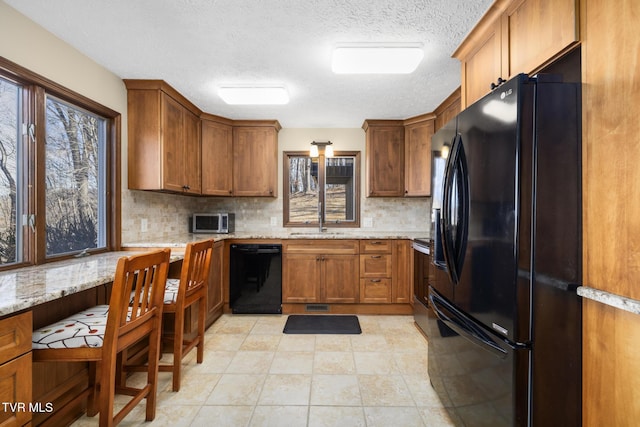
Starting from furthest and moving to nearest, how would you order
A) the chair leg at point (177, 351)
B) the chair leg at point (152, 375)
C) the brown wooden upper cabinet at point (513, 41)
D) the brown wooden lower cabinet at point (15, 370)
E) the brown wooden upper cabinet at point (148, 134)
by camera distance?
1. the brown wooden upper cabinet at point (148, 134)
2. the chair leg at point (177, 351)
3. the chair leg at point (152, 375)
4. the brown wooden upper cabinet at point (513, 41)
5. the brown wooden lower cabinet at point (15, 370)

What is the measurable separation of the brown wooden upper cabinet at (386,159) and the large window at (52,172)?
2.63m

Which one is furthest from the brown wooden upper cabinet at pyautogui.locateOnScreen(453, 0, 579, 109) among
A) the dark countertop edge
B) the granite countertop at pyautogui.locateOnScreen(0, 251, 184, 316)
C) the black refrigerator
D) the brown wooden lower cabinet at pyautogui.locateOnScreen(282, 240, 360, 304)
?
the granite countertop at pyautogui.locateOnScreen(0, 251, 184, 316)

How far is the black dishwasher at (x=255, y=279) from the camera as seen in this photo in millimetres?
3174

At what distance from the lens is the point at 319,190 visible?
385 cm

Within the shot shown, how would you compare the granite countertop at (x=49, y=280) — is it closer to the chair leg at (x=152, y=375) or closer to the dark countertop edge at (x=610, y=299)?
the chair leg at (x=152, y=375)

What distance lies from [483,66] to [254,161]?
2.57m

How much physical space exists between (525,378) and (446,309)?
50 centimetres

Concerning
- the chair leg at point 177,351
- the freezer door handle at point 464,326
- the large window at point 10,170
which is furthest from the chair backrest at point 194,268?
the freezer door handle at point 464,326

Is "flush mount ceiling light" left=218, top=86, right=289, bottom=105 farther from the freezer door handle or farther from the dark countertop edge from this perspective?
the dark countertop edge

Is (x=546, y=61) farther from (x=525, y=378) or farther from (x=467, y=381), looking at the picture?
(x=467, y=381)

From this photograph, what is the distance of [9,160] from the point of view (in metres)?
1.66

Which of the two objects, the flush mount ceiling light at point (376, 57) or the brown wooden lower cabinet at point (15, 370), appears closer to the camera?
the brown wooden lower cabinet at point (15, 370)

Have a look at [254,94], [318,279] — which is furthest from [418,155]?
[254,94]

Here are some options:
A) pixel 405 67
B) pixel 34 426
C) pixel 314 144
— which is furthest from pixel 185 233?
pixel 405 67
